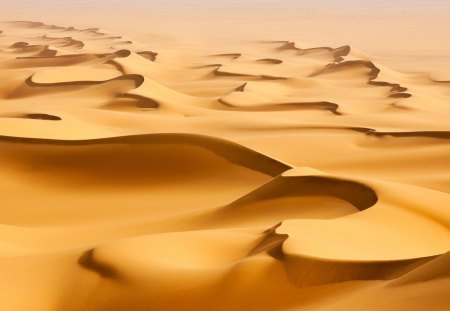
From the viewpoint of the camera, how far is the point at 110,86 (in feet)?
33.9

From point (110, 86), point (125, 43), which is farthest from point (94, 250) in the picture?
point (125, 43)

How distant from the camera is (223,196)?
4855 mm

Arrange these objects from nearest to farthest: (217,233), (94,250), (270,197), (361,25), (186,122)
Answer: (94,250), (217,233), (270,197), (186,122), (361,25)

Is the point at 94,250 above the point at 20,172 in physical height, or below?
above

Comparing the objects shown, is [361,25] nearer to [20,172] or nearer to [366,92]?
[366,92]

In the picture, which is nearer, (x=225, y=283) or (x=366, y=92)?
(x=225, y=283)

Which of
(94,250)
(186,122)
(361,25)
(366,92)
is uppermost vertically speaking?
(94,250)

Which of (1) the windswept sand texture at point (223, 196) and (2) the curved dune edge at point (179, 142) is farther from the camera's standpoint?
(2) the curved dune edge at point (179, 142)

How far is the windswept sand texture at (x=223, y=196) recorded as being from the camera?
2764 millimetres

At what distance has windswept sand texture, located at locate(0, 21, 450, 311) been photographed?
2.76 m

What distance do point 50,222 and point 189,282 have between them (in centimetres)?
191

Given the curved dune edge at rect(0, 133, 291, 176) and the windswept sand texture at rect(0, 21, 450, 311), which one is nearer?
the windswept sand texture at rect(0, 21, 450, 311)

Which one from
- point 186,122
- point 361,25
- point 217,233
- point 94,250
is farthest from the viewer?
point 361,25

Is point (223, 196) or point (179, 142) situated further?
point (179, 142)
